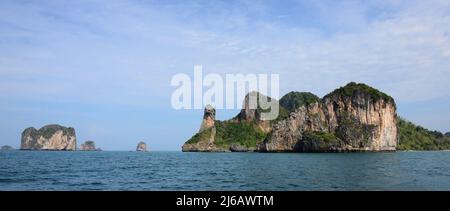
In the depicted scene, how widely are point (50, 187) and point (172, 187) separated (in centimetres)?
1280
